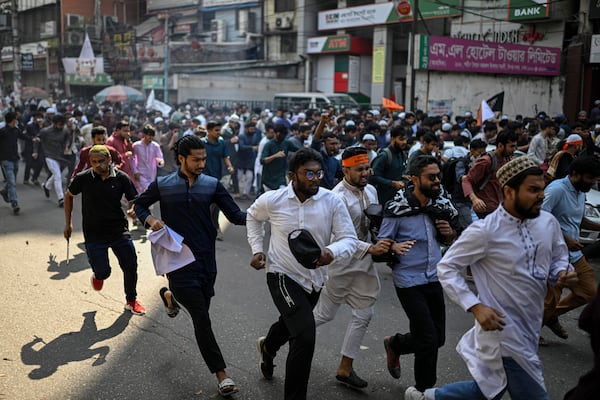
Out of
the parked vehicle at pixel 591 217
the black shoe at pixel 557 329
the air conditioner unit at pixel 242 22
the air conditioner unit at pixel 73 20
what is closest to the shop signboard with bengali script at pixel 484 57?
the parked vehicle at pixel 591 217

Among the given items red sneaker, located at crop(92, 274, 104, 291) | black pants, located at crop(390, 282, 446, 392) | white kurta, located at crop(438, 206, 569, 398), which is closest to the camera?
white kurta, located at crop(438, 206, 569, 398)

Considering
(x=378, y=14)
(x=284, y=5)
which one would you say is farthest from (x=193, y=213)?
(x=284, y=5)

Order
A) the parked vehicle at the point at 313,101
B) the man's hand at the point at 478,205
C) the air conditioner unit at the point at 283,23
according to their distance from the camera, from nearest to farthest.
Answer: the man's hand at the point at 478,205 < the parked vehicle at the point at 313,101 < the air conditioner unit at the point at 283,23

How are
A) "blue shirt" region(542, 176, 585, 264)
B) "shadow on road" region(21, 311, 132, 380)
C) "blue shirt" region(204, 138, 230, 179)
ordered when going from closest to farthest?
"shadow on road" region(21, 311, 132, 380) < "blue shirt" region(542, 176, 585, 264) < "blue shirt" region(204, 138, 230, 179)

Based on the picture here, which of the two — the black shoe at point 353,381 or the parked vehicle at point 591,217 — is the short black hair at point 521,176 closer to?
the black shoe at point 353,381

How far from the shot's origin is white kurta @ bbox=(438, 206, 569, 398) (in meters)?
3.04

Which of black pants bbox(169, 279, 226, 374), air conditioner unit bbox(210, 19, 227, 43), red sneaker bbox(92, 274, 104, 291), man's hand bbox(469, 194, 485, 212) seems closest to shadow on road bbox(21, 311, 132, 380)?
red sneaker bbox(92, 274, 104, 291)

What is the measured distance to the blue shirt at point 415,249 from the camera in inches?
158

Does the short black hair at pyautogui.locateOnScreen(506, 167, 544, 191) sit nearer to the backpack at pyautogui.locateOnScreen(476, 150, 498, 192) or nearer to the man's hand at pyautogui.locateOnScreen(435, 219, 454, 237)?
the man's hand at pyautogui.locateOnScreen(435, 219, 454, 237)

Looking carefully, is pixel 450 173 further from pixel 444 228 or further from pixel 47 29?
pixel 47 29

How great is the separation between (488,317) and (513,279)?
0.86 ft

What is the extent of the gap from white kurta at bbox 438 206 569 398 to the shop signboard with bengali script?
674 inches

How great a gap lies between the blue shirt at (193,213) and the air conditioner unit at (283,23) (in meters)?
36.6

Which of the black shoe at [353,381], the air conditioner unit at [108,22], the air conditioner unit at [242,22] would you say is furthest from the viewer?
the air conditioner unit at [108,22]
